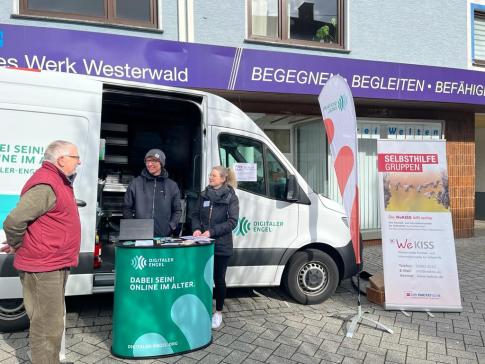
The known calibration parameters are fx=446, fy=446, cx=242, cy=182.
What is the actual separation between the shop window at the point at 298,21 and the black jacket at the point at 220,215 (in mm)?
4898

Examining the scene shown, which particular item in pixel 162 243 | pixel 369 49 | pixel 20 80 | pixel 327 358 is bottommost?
pixel 327 358

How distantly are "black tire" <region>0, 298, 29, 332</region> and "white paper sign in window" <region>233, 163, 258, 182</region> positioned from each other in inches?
102

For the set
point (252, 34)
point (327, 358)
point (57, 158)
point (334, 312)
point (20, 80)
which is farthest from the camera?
point (252, 34)

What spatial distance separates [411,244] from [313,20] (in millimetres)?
5738

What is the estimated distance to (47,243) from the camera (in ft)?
10.3

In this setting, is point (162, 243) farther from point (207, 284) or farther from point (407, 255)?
point (407, 255)

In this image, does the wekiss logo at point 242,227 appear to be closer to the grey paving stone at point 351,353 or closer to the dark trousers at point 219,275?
the dark trousers at point 219,275

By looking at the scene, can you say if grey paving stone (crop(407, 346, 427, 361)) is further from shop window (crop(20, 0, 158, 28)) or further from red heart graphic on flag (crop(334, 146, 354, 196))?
shop window (crop(20, 0, 158, 28))

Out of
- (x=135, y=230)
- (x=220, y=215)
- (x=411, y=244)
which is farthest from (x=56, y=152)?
(x=411, y=244)

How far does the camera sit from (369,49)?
930cm

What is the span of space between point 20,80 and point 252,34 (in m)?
5.30

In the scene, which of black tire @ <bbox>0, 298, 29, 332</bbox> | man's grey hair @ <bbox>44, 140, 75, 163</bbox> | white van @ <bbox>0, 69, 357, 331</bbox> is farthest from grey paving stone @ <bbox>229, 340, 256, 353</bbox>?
man's grey hair @ <bbox>44, 140, 75, 163</bbox>

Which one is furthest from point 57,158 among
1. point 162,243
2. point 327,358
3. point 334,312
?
point 334,312

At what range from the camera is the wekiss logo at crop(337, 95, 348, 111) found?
14.8ft
